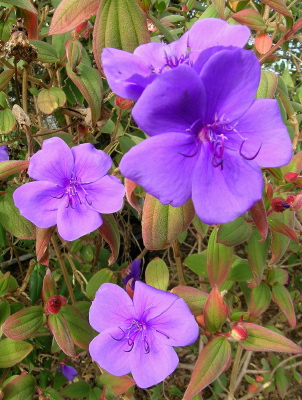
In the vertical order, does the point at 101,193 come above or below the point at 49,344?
above

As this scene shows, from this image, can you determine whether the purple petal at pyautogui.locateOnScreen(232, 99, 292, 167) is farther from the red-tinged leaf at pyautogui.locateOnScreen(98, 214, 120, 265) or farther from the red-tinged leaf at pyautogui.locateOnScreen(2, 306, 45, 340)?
the red-tinged leaf at pyautogui.locateOnScreen(2, 306, 45, 340)

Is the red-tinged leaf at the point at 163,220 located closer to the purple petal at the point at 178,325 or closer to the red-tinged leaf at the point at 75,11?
the purple petal at the point at 178,325

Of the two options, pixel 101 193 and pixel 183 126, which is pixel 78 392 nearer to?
pixel 101 193

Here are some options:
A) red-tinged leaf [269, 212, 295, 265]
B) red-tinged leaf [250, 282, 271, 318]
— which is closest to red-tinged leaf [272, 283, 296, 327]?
red-tinged leaf [250, 282, 271, 318]

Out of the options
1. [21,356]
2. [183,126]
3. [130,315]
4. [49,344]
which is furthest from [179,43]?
[49,344]

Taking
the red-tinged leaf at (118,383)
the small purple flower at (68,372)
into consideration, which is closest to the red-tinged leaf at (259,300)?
the red-tinged leaf at (118,383)

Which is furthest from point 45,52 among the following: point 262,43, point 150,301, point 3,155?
point 150,301
